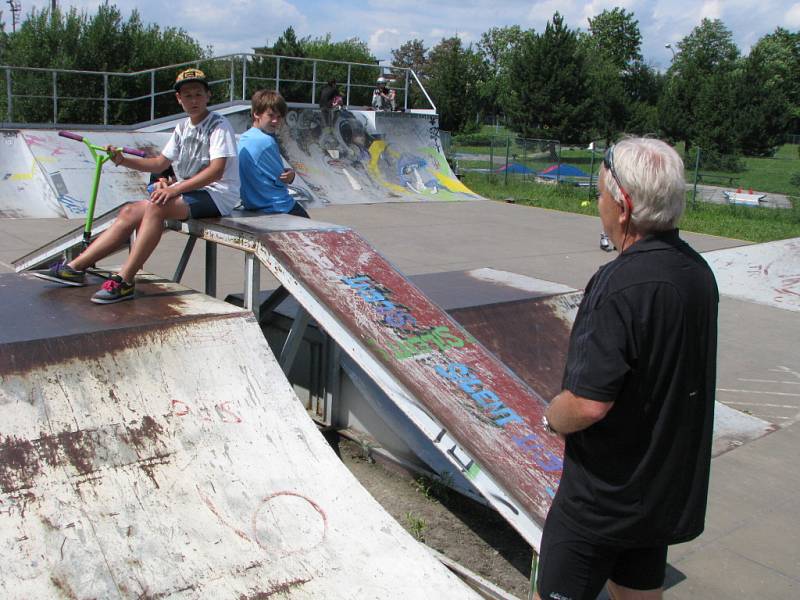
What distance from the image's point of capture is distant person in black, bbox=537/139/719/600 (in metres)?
1.76

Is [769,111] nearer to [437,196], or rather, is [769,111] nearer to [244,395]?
[437,196]

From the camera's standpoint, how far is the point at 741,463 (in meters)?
4.52

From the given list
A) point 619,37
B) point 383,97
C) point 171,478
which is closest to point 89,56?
point 383,97

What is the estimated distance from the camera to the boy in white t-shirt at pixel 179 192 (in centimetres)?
416

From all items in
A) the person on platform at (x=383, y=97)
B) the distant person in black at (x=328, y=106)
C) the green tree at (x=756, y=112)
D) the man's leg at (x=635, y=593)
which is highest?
the green tree at (x=756, y=112)

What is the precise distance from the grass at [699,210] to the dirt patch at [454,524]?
415 inches

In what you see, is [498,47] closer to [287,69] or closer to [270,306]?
[287,69]

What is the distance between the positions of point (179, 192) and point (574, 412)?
124 inches

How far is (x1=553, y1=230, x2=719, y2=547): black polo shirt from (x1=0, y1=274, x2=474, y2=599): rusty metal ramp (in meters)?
1.23

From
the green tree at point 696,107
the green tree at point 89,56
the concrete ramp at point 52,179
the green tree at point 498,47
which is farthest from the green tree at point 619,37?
the concrete ramp at point 52,179

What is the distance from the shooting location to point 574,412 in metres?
1.81

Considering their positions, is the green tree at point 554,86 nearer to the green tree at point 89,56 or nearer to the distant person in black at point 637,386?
the green tree at point 89,56

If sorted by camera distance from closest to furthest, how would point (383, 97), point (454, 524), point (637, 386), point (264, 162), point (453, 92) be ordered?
point (637, 386) < point (454, 524) < point (264, 162) < point (383, 97) < point (453, 92)

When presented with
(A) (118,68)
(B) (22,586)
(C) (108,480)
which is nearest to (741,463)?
(C) (108,480)
